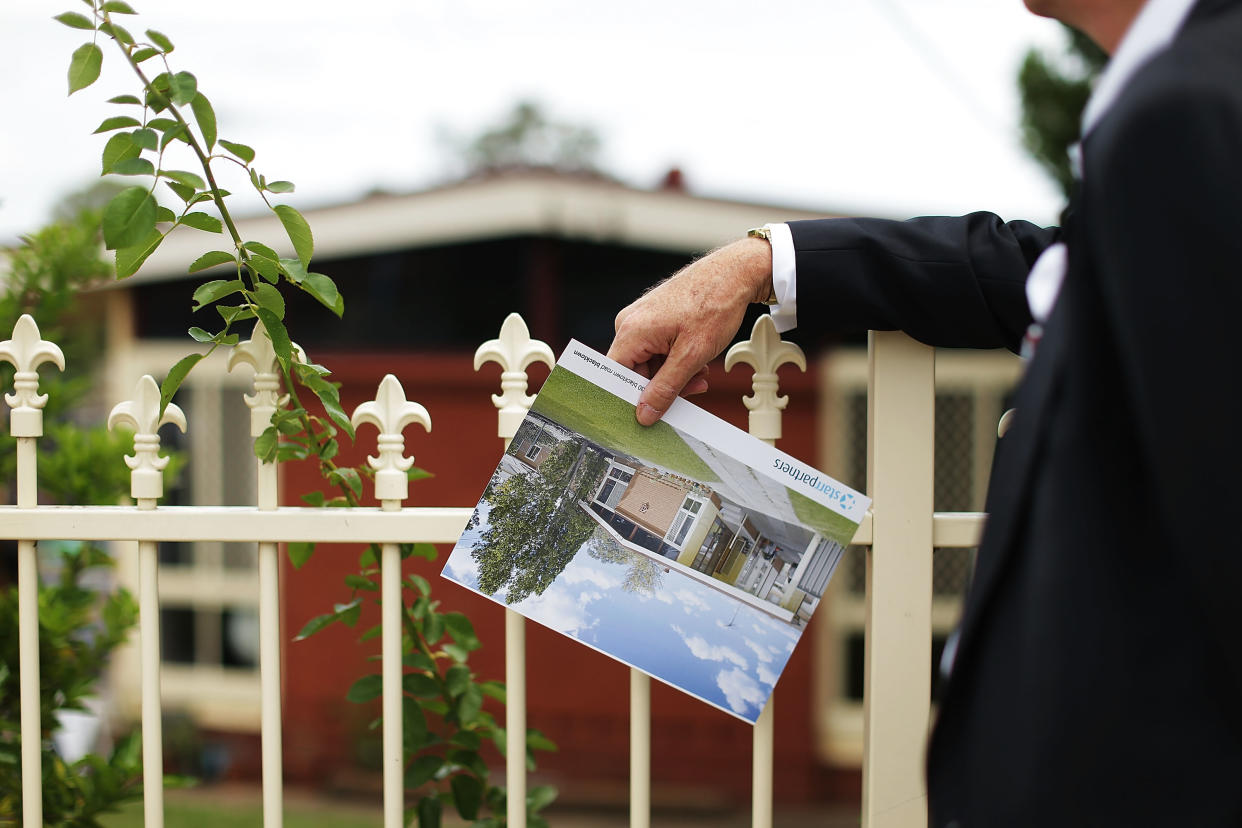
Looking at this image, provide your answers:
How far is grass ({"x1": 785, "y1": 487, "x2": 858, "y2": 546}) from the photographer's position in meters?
1.33

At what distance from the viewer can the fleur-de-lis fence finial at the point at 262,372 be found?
4.75 feet

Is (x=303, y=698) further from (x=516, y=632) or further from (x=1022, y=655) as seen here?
(x=1022, y=655)

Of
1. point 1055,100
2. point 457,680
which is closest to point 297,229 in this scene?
point 457,680

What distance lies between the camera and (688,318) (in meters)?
1.29

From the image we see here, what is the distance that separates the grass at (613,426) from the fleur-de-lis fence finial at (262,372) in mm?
421

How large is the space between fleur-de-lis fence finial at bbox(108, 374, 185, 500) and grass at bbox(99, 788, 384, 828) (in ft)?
14.2

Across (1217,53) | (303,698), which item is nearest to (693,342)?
(1217,53)

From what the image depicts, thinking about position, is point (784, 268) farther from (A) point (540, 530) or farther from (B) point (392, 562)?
(B) point (392, 562)

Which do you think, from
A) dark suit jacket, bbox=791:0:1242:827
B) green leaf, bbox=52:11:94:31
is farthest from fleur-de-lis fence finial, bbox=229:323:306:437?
dark suit jacket, bbox=791:0:1242:827

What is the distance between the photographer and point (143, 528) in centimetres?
151

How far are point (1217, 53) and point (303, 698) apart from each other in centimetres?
661

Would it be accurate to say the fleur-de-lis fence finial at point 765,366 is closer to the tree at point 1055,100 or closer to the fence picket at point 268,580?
the fence picket at point 268,580

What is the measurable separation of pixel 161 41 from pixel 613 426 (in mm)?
759

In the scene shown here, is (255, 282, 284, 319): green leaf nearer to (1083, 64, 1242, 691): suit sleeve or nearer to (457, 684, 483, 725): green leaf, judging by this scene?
(457, 684, 483, 725): green leaf
